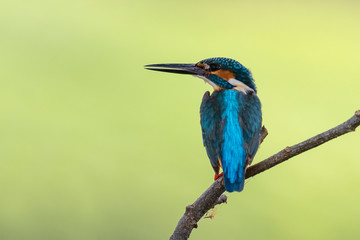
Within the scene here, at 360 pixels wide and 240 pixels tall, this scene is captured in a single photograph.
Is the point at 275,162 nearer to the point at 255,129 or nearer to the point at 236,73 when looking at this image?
→ the point at 255,129

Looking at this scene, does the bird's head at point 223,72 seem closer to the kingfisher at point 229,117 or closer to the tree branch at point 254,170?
the kingfisher at point 229,117

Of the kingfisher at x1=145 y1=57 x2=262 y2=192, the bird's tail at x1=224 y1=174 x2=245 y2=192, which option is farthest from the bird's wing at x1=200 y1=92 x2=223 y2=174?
the bird's tail at x1=224 y1=174 x2=245 y2=192

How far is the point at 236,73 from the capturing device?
4.20 ft

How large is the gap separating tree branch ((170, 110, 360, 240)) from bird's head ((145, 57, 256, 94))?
0.92 feet

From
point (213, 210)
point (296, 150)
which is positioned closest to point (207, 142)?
point (213, 210)

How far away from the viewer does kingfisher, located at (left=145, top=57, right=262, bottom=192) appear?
3.62 feet

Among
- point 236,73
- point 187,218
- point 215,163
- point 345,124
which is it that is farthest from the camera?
point 236,73

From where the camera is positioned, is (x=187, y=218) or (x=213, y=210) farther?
(x=213, y=210)

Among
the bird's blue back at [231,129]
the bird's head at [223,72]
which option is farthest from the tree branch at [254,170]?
the bird's head at [223,72]

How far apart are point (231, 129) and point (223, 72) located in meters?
0.20

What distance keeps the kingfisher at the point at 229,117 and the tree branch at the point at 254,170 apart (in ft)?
0.15

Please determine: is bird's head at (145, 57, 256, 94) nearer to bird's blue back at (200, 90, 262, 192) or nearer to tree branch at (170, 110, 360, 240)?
bird's blue back at (200, 90, 262, 192)

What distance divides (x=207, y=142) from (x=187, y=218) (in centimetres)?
24

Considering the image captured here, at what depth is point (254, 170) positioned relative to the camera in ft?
3.54
